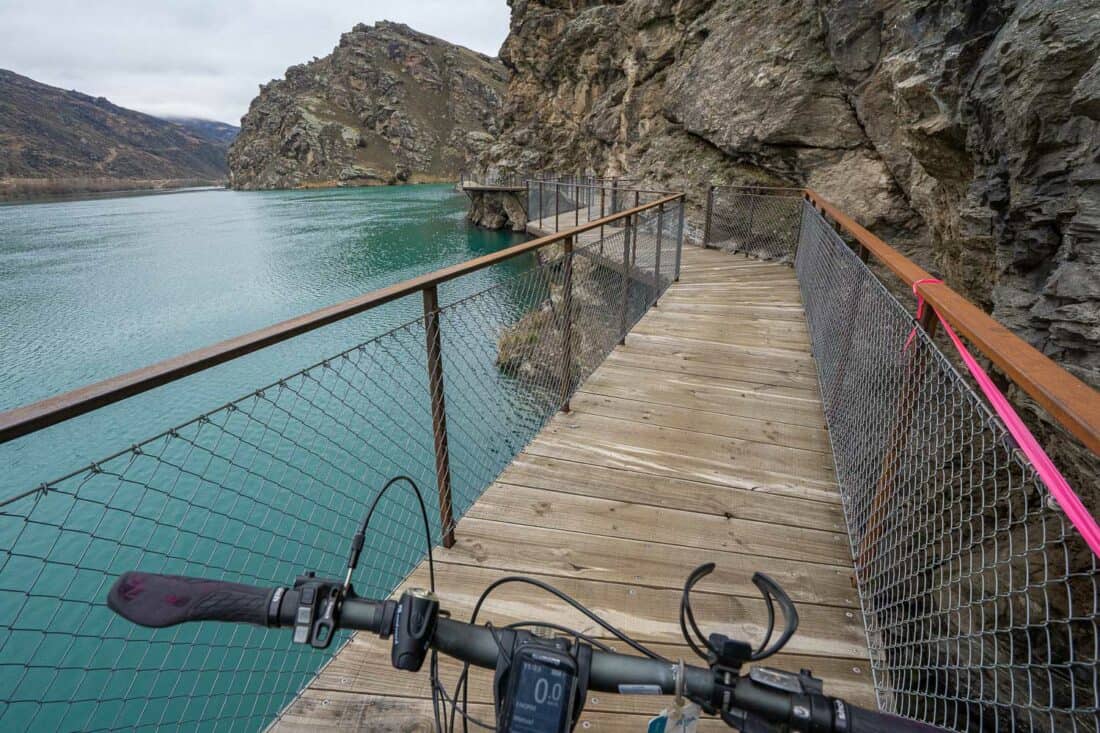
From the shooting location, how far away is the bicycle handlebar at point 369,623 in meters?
0.79

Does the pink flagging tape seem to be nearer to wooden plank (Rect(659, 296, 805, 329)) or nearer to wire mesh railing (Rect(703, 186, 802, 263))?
wooden plank (Rect(659, 296, 805, 329))

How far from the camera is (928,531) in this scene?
7.52 ft

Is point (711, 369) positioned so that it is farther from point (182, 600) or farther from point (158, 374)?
point (182, 600)

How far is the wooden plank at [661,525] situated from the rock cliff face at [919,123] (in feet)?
5.76

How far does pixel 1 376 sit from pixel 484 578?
16.1 metres

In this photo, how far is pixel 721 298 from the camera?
6.37 m

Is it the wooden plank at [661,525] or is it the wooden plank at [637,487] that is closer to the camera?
the wooden plank at [661,525]

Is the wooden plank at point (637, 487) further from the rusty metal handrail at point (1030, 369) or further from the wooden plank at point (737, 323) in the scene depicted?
the wooden plank at point (737, 323)

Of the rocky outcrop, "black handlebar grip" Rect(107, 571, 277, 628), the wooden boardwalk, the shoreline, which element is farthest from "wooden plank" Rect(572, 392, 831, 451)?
the shoreline

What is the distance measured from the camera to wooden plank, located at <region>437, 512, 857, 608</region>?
2.12m

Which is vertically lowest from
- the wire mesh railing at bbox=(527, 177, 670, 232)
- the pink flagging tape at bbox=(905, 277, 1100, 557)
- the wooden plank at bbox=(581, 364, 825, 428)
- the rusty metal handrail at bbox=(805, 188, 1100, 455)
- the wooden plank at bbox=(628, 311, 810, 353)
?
the wooden plank at bbox=(581, 364, 825, 428)

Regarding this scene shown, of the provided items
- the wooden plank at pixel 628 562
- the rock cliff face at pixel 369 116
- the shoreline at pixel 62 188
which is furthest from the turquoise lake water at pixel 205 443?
the rock cliff face at pixel 369 116

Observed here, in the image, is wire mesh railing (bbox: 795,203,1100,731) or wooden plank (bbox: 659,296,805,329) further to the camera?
wooden plank (bbox: 659,296,805,329)

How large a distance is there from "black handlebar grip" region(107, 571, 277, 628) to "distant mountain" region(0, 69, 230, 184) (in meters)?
113
